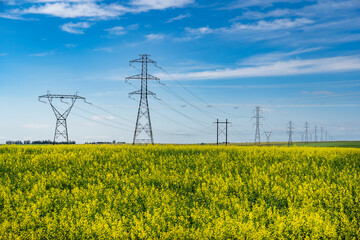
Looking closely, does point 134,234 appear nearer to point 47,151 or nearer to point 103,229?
point 103,229

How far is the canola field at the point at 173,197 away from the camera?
9680 millimetres

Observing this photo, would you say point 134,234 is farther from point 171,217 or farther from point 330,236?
point 330,236

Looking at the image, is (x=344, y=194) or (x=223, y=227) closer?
(x=223, y=227)

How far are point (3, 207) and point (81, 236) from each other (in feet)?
22.5

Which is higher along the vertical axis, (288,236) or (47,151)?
(47,151)

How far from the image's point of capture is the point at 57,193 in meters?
15.1

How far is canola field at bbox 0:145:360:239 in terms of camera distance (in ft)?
31.8

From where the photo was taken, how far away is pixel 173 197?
14.4 m

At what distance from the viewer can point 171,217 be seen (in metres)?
11.1

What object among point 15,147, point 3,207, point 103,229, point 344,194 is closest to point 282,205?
point 344,194

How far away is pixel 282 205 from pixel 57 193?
439 inches

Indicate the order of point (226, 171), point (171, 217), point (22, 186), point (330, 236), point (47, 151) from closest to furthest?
point (330, 236) < point (171, 217) < point (22, 186) < point (226, 171) < point (47, 151)

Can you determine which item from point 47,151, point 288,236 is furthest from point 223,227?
point 47,151

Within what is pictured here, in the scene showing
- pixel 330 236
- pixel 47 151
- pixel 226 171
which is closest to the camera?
pixel 330 236
